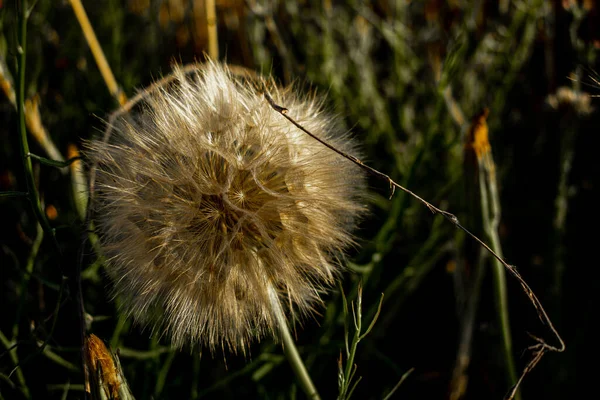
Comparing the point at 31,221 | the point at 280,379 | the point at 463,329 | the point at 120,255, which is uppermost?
the point at 120,255

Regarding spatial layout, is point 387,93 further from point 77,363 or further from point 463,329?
point 77,363

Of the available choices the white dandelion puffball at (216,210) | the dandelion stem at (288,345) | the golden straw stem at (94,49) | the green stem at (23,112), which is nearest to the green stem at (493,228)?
the white dandelion puffball at (216,210)

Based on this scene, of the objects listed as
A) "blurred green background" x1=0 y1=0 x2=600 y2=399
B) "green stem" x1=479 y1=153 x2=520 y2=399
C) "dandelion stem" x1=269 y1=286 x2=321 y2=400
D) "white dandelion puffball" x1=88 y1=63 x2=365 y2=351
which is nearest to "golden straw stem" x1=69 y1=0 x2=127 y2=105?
"blurred green background" x1=0 y1=0 x2=600 y2=399

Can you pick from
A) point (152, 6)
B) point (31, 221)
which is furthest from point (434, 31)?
point (31, 221)

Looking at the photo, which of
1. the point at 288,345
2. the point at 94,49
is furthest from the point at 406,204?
the point at 94,49

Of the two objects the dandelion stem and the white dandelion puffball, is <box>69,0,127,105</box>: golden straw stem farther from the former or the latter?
the dandelion stem

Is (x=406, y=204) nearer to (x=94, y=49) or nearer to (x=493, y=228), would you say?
(x=493, y=228)
